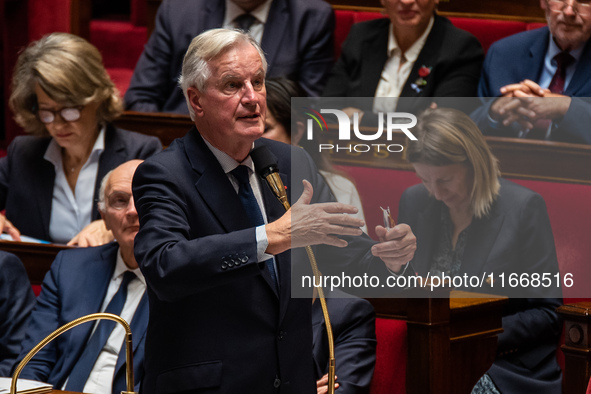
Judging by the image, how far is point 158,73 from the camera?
7.01 feet

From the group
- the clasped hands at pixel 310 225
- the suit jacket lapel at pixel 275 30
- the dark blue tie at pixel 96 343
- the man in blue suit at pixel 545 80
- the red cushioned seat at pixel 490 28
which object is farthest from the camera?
the red cushioned seat at pixel 490 28

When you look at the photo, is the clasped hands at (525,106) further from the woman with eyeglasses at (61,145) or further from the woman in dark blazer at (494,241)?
the woman with eyeglasses at (61,145)

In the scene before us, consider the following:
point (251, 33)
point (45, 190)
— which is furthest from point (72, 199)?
point (251, 33)

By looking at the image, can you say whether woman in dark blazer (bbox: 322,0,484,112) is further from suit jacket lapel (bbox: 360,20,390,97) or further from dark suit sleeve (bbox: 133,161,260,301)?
dark suit sleeve (bbox: 133,161,260,301)

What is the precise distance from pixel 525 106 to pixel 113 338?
2.86 ft

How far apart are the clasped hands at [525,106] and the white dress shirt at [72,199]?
81 centimetres

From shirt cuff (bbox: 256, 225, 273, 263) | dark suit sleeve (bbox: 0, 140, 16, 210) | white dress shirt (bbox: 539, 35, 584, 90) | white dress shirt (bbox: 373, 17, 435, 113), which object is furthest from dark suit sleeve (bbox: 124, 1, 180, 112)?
shirt cuff (bbox: 256, 225, 273, 263)

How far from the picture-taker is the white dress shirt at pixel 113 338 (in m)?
1.35

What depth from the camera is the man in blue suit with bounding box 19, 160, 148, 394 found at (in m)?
1.35

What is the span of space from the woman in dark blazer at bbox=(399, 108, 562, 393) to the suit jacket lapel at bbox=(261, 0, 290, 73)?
698 millimetres

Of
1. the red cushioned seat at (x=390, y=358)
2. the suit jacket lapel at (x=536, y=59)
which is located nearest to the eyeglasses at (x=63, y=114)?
the red cushioned seat at (x=390, y=358)

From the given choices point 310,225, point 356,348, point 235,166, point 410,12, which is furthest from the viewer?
point 410,12

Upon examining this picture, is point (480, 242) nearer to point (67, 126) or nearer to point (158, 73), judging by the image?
point (67, 126)

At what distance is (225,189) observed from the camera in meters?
0.92
